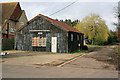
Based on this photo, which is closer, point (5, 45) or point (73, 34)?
point (73, 34)

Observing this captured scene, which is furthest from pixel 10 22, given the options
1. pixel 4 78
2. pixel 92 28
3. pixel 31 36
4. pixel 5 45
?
pixel 4 78

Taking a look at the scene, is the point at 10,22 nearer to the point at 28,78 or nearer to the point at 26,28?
the point at 26,28

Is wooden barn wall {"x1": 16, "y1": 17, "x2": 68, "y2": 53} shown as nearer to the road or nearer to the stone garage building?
the stone garage building

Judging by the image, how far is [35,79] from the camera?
4965mm

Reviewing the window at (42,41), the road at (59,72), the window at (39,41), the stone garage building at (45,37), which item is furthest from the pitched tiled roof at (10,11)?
the road at (59,72)

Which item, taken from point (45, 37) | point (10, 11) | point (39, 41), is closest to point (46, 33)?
point (45, 37)

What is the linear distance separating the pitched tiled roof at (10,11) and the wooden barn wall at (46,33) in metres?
12.7

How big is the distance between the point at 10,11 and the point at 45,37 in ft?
59.0

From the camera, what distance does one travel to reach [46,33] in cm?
1841

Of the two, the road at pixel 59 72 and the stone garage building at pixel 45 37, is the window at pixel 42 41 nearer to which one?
the stone garage building at pixel 45 37

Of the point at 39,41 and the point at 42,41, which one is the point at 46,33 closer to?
the point at 42,41

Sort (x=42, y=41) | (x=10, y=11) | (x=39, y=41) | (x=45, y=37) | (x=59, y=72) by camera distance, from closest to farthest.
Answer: (x=59, y=72)
(x=45, y=37)
(x=42, y=41)
(x=39, y=41)
(x=10, y=11)

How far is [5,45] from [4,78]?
56.6ft

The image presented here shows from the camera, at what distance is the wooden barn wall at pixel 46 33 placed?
57.1 feet
